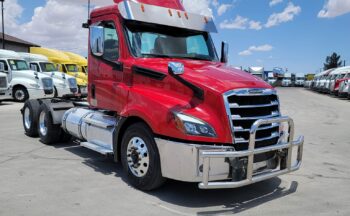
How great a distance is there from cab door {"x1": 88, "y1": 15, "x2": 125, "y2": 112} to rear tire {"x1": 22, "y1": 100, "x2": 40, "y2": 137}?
9.59 ft

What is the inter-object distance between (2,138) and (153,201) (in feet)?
19.3

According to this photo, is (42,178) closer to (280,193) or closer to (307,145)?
(280,193)

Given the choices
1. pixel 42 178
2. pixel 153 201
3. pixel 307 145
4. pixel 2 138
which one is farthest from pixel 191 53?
pixel 2 138

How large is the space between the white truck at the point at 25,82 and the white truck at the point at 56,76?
92 cm

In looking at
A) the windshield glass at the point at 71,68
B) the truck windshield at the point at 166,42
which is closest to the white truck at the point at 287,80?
the windshield glass at the point at 71,68

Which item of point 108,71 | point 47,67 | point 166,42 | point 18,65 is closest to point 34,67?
point 47,67

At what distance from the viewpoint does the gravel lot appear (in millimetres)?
4918

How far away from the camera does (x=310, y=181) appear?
20.9 feet

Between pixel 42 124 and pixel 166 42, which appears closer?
pixel 166 42

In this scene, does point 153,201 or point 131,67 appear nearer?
point 153,201

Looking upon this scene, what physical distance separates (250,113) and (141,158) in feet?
5.23

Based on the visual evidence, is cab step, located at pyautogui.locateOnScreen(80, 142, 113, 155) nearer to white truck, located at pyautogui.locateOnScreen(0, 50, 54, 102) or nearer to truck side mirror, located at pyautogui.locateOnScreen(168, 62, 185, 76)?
truck side mirror, located at pyautogui.locateOnScreen(168, 62, 185, 76)

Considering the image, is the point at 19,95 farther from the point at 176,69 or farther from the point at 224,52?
the point at 176,69

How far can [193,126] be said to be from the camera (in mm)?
4781
